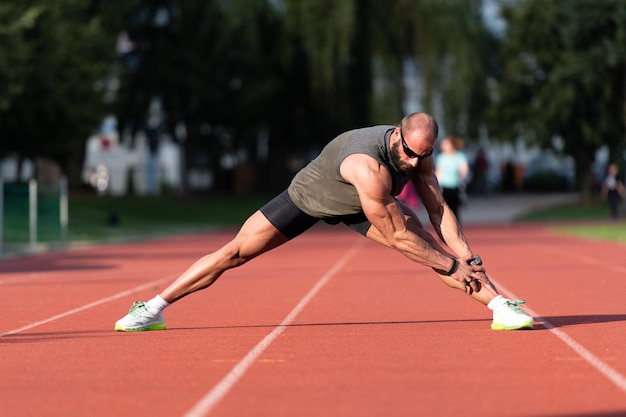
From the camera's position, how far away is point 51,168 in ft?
211

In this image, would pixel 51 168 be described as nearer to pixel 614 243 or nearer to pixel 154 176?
pixel 154 176

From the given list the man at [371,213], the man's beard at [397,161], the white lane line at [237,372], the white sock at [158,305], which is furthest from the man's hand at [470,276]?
the white sock at [158,305]

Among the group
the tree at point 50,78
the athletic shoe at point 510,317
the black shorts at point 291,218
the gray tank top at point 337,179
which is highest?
the tree at point 50,78

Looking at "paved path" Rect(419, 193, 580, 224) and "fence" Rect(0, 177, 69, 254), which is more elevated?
"fence" Rect(0, 177, 69, 254)

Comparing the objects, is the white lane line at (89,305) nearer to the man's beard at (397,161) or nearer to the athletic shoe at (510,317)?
the man's beard at (397,161)

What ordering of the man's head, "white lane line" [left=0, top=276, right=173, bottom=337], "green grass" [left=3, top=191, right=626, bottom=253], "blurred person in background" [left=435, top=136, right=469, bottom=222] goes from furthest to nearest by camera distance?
"green grass" [left=3, top=191, right=626, bottom=253] → "blurred person in background" [left=435, top=136, right=469, bottom=222] → "white lane line" [left=0, top=276, right=173, bottom=337] → the man's head

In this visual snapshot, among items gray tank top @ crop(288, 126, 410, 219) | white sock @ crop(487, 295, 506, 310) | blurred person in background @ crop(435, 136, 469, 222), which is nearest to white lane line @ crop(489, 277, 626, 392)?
white sock @ crop(487, 295, 506, 310)

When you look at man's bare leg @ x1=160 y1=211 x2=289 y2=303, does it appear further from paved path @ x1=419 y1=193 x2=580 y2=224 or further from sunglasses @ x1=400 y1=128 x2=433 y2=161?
paved path @ x1=419 y1=193 x2=580 y2=224

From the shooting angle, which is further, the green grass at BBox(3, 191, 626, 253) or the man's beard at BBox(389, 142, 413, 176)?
the green grass at BBox(3, 191, 626, 253)

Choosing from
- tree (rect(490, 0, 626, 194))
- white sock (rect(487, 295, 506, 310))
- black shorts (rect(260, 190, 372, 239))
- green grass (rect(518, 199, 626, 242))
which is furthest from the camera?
tree (rect(490, 0, 626, 194))

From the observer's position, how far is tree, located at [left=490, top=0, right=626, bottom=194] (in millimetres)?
43094

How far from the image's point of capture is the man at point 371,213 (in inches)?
364

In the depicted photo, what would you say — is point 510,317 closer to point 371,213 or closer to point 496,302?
point 496,302

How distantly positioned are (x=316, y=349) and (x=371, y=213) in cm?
100
